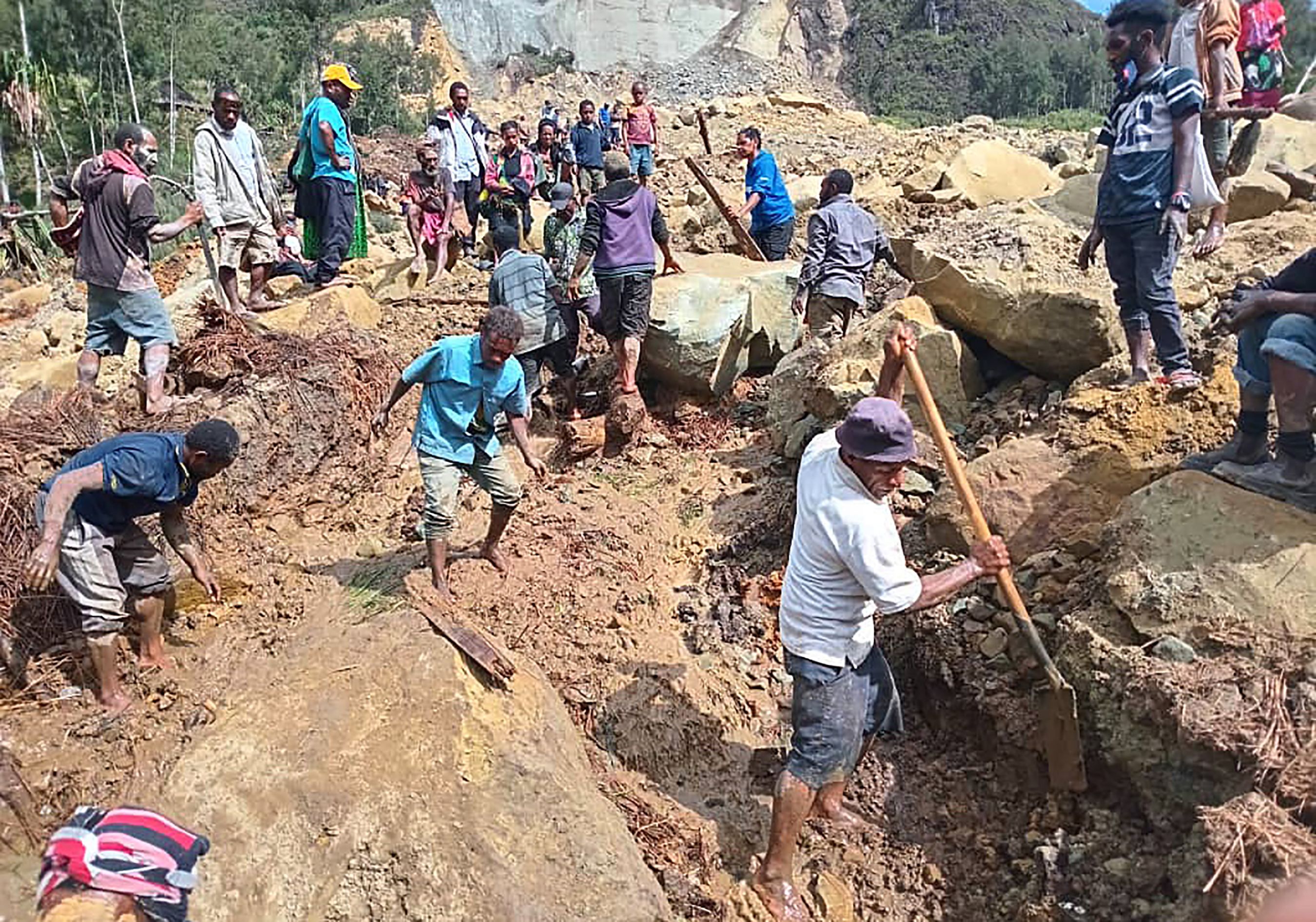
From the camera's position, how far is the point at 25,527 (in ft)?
14.9

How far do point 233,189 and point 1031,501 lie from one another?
222 inches

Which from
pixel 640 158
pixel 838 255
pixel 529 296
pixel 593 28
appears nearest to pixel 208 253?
pixel 529 296

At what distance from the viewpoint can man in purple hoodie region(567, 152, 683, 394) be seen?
5.98 meters

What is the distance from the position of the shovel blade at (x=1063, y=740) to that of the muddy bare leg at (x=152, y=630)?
3.94 metres

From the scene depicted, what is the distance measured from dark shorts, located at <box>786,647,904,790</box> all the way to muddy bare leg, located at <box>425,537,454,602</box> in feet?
6.72

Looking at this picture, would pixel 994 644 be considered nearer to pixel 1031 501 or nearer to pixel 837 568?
pixel 1031 501

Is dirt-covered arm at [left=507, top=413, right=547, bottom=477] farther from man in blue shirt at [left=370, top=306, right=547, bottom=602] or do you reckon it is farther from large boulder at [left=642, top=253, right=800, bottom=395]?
large boulder at [left=642, top=253, right=800, bottom=395]

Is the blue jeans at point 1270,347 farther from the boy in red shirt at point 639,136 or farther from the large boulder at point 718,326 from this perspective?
the boy in red shirt at point 639,136

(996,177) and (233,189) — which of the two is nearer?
(233,189)

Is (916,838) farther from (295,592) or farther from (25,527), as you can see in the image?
(25,527)

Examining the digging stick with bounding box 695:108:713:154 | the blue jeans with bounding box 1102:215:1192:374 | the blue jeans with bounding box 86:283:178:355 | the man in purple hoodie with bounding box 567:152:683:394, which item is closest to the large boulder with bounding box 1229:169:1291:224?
the blue jeans with bounding box 1102:215:1192:374

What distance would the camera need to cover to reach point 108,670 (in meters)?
4.14

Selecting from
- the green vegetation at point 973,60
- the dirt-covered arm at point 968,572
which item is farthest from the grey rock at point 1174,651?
the green vegetation at point 973,60

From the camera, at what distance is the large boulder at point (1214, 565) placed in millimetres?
2914
